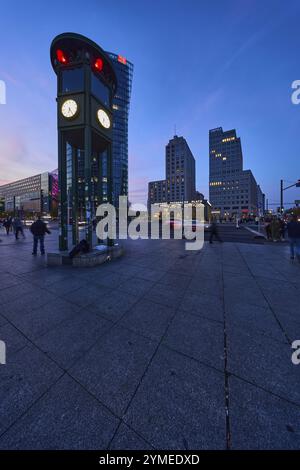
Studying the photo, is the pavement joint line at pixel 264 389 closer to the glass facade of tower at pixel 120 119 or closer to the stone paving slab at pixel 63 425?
the stone paving slab at pixel 63 425

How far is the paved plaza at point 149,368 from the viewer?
1632mm

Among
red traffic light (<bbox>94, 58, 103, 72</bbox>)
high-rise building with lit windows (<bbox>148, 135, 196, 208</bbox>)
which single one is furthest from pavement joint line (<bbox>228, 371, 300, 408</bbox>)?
high-rise building with lit windows (<bbox>148, 135, 196, 208</bbox>)

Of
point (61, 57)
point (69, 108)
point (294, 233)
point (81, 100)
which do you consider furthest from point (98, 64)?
point (294, 233)

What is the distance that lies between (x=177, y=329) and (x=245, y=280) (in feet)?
11.7

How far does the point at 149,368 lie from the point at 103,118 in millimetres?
9491

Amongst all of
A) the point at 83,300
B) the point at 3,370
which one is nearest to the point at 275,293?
the point at 83,300

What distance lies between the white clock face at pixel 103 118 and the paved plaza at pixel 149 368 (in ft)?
23.9

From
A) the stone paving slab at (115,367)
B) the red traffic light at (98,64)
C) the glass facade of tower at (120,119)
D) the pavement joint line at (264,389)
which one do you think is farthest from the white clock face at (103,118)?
the glass facade of tower at (120,119)

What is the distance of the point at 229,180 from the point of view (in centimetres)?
12862

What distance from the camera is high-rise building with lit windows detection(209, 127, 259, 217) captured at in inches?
4828

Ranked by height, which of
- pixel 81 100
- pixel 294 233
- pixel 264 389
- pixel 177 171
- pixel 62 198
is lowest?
pixel 264 389

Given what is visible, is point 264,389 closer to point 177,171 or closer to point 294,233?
point 294,233
